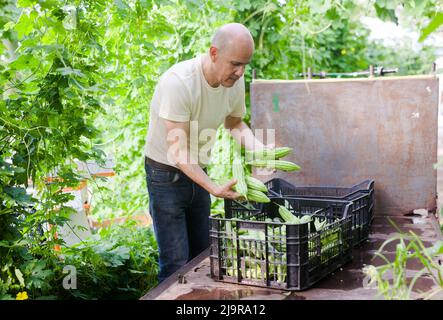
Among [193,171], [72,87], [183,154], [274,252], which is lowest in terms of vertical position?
[274,252]

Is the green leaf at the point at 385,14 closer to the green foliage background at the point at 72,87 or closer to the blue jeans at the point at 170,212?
the green foliage background at the point at 72,87

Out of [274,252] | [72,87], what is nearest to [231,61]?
[72,87]

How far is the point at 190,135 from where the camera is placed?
4.03 metres

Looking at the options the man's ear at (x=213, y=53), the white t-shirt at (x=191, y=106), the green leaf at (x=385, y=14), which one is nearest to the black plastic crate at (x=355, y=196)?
the white t-shirt at (x=191, y=106)

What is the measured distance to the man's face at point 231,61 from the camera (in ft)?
11.8

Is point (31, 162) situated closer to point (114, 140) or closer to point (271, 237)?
point (271, 237)

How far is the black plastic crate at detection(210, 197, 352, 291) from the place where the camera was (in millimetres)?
2965

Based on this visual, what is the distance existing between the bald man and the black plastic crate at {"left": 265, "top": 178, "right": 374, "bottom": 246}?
0.54m

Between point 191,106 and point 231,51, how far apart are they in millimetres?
491

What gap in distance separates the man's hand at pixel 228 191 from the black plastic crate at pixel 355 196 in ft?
1.68

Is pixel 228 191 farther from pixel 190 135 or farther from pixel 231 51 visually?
pixel 231 51

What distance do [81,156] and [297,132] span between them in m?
1.96
